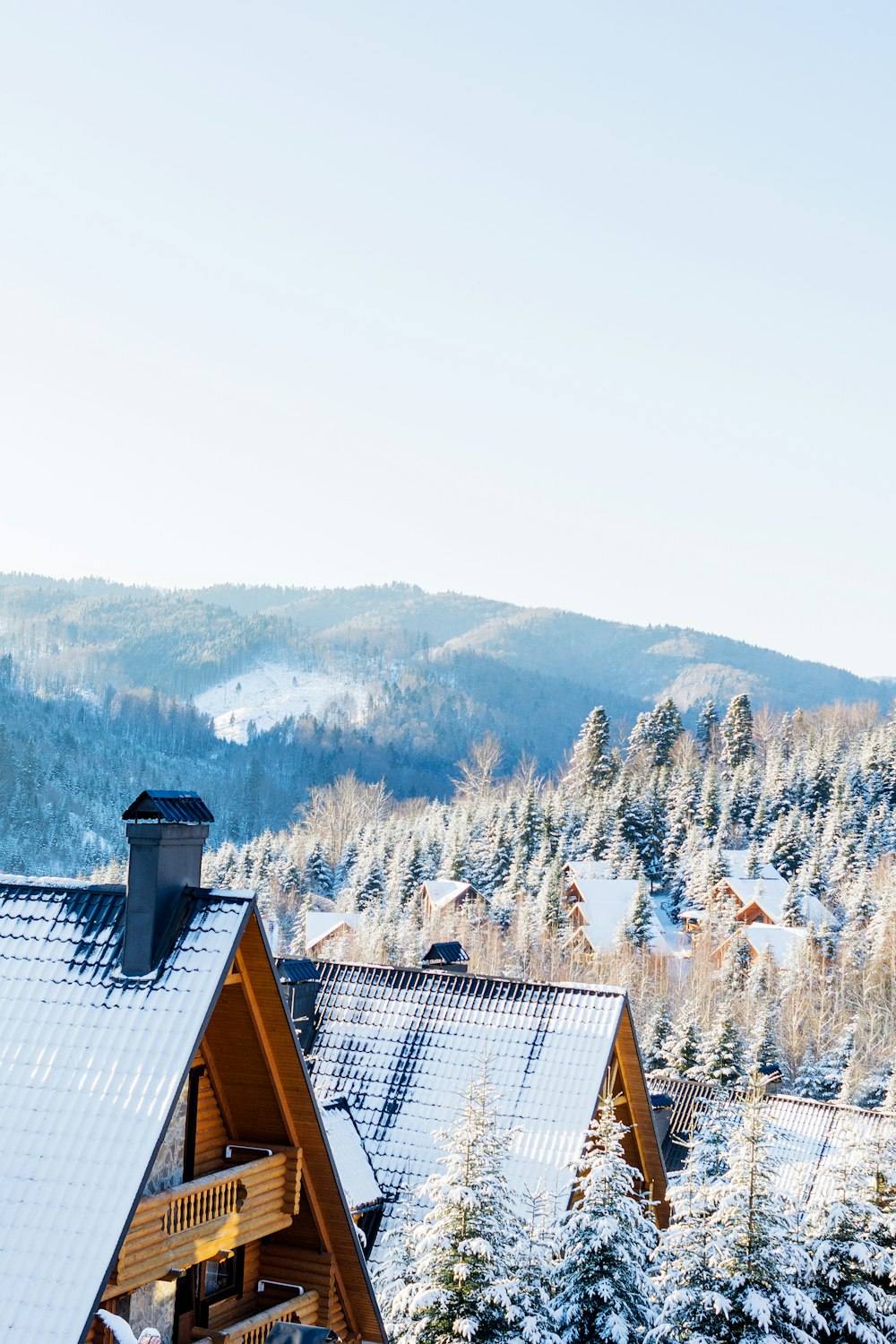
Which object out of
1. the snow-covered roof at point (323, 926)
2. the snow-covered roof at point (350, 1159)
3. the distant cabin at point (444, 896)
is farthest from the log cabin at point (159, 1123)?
the distant cabin at point (444, 896)

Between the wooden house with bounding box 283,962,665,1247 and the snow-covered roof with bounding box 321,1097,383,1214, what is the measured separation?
0.47ft

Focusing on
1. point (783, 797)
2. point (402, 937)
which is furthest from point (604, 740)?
point (402, 937)

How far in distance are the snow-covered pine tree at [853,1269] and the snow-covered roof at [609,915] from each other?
168ft

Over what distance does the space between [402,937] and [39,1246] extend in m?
58.9

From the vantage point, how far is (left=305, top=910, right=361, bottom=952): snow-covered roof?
73956mm

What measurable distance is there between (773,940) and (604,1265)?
53345 mm

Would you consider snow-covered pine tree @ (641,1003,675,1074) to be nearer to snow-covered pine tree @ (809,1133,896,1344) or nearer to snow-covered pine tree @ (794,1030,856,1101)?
snow-covered pine tree @ (794,1030,856,1101)

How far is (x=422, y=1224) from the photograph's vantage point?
1261 cm

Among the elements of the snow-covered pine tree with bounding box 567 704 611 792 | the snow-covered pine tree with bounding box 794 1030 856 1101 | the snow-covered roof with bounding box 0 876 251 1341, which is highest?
the snow-covered roof with bounding box 0 876 251 1341

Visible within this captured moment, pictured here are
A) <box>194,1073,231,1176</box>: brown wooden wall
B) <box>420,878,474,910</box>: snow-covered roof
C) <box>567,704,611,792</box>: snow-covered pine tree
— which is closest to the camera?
<box>194,1073,231,1176</box>: brown wooden wall

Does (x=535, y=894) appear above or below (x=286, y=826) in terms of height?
above

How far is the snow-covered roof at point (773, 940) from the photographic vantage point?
60.2 m

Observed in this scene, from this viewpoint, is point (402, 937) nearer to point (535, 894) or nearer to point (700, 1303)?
point (535, 894)

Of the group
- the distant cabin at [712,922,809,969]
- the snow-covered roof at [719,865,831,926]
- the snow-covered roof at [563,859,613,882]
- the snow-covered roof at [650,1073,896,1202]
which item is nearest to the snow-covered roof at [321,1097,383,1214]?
the snow-covered roof at [650,1073,896,1202]
